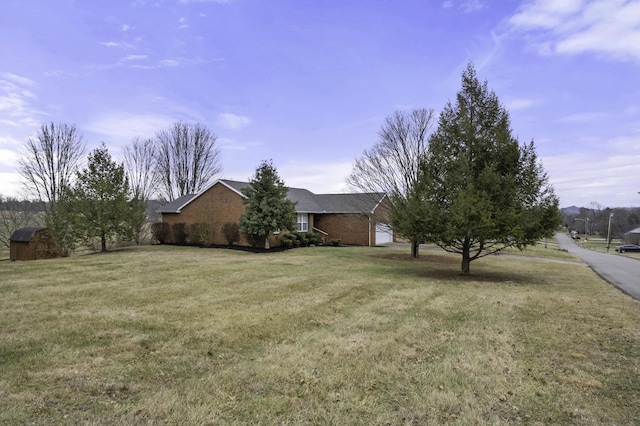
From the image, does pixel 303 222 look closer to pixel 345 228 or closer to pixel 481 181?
pixel 345 228

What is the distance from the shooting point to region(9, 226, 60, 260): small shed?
2053 centimetres

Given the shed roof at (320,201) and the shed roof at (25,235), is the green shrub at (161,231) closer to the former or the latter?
the shed roof at (320,201)

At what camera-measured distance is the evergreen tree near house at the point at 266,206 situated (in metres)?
23.4

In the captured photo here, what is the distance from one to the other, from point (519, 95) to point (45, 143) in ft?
116

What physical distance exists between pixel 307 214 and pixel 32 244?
59.8 ft

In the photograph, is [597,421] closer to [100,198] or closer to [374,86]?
[374,86]

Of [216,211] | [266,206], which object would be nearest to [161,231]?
[216,211]

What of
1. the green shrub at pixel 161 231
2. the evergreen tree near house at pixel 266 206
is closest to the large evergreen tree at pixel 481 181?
the evergreen tree near house at pixel 266 206

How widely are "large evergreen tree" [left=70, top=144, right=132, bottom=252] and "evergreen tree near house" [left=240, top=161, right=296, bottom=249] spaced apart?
7.14 m

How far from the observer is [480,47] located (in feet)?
46.6

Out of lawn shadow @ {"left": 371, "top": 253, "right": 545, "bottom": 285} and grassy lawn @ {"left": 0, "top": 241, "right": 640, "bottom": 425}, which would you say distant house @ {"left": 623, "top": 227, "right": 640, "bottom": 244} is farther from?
grassy lawn @ {"left": 0, "top": 241, "right": 640, "bottom": 425}

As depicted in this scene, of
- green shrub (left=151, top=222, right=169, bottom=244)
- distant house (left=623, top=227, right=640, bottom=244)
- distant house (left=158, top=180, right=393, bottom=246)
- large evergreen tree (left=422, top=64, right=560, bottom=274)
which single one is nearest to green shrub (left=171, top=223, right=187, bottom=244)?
distant house (left=158, top=180, right=393, bottom=246)

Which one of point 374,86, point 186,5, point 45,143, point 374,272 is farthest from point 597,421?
point 45,143

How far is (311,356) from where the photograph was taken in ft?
17.6
